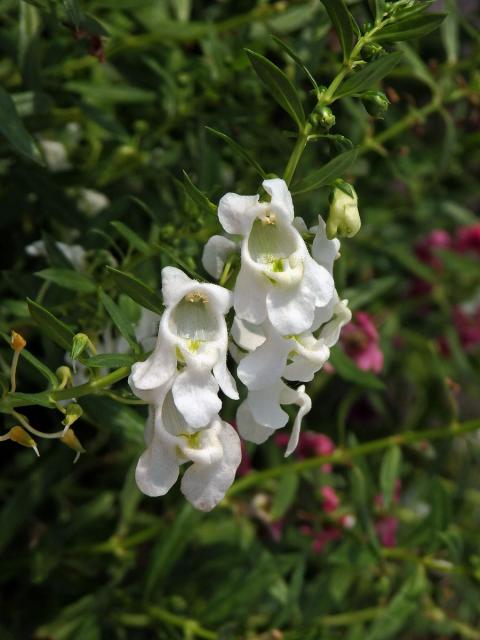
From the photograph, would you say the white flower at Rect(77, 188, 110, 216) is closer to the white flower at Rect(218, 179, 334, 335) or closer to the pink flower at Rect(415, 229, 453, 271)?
the white flower at Rect(218, 179, 334, 335)

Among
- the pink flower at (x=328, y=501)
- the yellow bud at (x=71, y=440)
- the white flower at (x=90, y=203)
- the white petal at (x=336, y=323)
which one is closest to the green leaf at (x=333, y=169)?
the white petal at (x=336, y=323)

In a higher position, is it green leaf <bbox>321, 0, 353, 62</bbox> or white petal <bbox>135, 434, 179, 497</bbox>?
green leaf <bbox>321, 0, 353, 62</bbox>

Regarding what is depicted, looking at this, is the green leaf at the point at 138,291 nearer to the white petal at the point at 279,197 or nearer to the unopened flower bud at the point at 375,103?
the white petal at the point at 279,197

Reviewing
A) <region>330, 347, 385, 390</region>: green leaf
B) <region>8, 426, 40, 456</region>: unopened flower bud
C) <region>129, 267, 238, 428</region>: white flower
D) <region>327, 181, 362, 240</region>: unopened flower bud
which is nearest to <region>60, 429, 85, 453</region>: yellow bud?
<region>8, 426, 40, 456</region>: unopened flower bud

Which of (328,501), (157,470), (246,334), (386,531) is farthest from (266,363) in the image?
(386,531)

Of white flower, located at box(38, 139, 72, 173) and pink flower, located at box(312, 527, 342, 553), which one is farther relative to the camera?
pink flower, located at box(312, 527, 342, 553)

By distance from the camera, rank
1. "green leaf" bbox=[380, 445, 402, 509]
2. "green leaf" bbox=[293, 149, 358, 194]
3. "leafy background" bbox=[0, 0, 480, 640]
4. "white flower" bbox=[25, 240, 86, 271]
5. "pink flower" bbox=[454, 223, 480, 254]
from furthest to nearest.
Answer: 1. "pink flower" bbox=[454, 223, 480, 254]
2. "green leaf" bbox=[380, 445, 402, 509]
3. "leafy background" bbox=[0, 0, 480, 640]
4. "white flower" bbox=[25, 240, 86, 271]
5. "green leaf" bbox=[293, 149, 358, 194]

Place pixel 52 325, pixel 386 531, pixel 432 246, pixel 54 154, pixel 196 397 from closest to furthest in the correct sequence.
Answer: pixel 196 397
pixel 52 325
pixel 54 154
pixel 386 531
pixel 432 246

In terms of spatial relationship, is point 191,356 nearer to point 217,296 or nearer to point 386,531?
point 217,296
